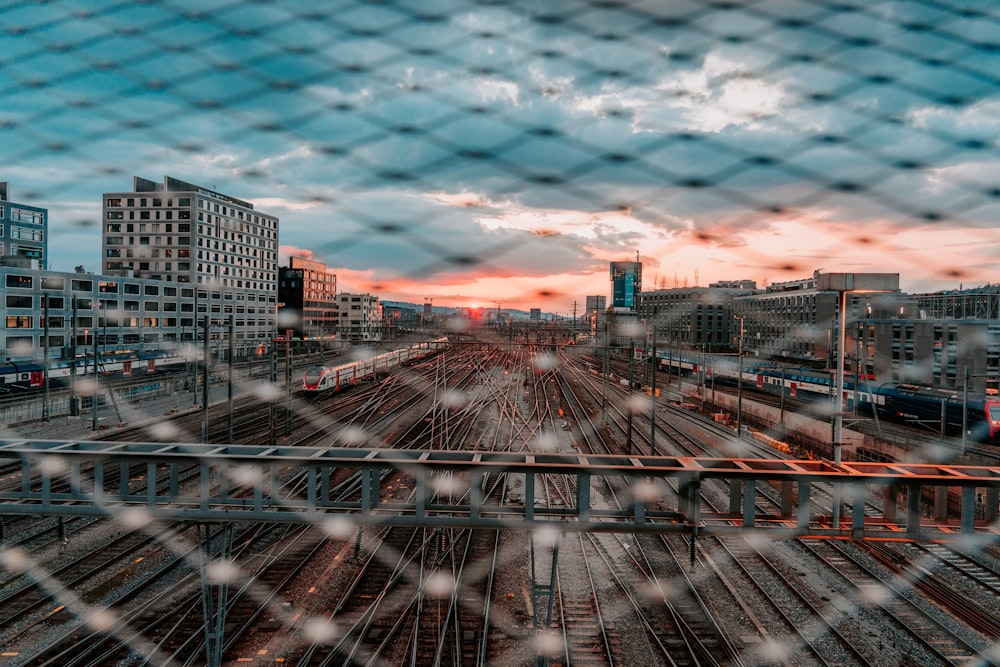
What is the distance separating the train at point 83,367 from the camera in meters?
25.4

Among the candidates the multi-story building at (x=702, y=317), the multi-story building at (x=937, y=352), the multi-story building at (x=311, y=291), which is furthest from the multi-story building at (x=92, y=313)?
the multi-story building at (x=702, y=317)

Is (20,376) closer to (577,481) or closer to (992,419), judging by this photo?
(577,481)

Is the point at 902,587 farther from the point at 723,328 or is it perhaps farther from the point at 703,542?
the point at 723,328

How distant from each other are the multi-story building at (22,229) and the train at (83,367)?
57.8 feet

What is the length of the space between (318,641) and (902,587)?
9.16 m

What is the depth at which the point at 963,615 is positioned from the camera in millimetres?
8641

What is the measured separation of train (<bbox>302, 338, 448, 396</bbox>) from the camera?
25.1 m

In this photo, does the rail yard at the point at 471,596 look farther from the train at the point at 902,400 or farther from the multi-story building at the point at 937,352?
the multi-story building at the point at 937,352

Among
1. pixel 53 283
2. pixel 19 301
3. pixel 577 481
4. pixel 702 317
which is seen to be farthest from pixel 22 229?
pixel 702 317

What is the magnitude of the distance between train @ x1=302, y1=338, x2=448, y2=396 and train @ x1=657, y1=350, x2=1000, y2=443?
51.4ft

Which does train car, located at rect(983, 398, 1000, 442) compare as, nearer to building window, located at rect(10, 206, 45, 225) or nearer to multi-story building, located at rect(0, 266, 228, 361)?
multi-story building, located at rect(0, 266, 228, 361)

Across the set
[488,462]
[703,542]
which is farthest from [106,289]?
[488,462]

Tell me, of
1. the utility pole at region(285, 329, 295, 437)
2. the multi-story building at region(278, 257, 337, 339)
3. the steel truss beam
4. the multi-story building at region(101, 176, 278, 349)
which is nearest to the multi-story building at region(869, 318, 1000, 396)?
the utility pole at region(285, 329, 295, 437)

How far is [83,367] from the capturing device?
1163 inches
